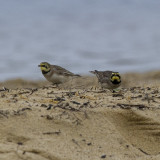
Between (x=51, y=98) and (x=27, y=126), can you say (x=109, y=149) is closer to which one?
(x=27, y=126)

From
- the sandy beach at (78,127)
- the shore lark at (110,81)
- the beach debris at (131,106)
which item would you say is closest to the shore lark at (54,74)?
the shore lark at (110,81)

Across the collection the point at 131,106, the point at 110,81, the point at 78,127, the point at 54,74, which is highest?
the point at 54,74

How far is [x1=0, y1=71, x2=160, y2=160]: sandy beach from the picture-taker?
22.9 feet

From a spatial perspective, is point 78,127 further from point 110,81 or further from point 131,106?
point 110,81

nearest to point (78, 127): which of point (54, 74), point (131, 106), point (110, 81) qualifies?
point (131, 106)

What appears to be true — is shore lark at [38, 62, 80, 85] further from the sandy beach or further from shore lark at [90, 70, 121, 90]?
the sandy beach

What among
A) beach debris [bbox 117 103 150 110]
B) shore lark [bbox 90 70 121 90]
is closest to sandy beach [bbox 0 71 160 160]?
beach debris [bbox 117 103 150 110]

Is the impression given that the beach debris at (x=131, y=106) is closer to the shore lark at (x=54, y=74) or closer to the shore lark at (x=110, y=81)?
A: the shore lark at (x=110, y=81)

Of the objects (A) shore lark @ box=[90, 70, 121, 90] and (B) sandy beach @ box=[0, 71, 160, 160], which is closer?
(B) sandy beach @ box=[0, 71, 160, 160]

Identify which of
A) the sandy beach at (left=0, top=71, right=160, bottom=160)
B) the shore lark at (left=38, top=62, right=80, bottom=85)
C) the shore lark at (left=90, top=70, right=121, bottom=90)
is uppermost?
the shore lark at (left=38, top=62, right=80, bottom=85)

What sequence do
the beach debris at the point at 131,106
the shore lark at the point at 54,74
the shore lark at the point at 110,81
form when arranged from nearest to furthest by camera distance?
the beach debris at the point at 131,106 → the shore lark at the point at 110,81 → the shore lark at the point at 54,74

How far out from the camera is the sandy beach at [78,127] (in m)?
6.96

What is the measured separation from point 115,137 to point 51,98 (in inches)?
54.4

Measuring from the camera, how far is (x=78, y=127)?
24.8 feet
